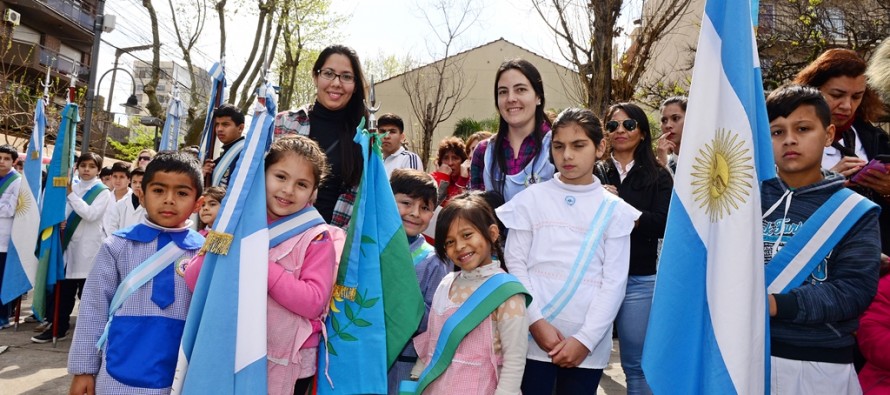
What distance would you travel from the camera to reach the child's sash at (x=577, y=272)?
2535 mm

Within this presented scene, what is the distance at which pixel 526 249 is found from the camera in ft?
8.84

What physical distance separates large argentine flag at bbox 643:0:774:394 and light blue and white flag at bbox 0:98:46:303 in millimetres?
5827

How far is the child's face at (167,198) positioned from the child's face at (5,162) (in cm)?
478

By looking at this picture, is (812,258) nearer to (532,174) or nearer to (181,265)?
(532,174)

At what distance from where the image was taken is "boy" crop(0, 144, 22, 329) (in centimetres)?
605

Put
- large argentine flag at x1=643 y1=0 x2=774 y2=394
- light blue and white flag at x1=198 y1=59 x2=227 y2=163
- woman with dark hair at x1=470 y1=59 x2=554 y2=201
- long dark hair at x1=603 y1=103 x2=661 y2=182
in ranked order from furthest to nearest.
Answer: light blue and white flag at x1=198 y1=59 x2=227 y2=163 < long dark hair at x1=603 y1=103 x2=661 y2=182 < woman with dark hair at x1=470 y1=59 x2=554 y2=201 < large argentine flag at x1=643 y1=0 x2=774 y2=394

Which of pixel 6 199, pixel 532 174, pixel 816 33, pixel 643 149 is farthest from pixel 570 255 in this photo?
pixel 816 33

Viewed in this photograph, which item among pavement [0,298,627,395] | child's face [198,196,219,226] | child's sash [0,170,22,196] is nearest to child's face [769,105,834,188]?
pavement [0,298,627,395]

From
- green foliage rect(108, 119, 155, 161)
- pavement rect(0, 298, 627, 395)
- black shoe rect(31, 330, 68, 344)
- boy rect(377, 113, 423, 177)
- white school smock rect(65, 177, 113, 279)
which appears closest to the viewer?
pavement rect(0, 298, 627, 395)

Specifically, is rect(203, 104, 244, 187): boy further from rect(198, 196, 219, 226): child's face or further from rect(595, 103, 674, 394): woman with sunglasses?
rect(595, 103, 674, 394): woman with sunglasses

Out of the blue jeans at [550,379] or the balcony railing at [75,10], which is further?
the balcony railing at [75,10]

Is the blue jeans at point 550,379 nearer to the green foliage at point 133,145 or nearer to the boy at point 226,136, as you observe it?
the boy at point 226,136

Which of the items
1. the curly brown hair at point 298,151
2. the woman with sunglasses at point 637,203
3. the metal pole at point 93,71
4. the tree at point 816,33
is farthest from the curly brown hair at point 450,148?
the metal pole at point 93,71

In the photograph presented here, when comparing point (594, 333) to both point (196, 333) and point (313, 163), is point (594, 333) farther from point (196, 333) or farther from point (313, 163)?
point (196, 333)
